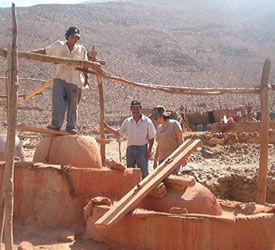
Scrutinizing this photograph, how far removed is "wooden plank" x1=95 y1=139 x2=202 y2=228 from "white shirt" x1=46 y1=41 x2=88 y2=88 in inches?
63.6

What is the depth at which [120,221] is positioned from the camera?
15.8 ft

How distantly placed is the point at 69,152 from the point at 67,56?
1180 millimetres

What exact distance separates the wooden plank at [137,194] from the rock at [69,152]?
39.2 inches

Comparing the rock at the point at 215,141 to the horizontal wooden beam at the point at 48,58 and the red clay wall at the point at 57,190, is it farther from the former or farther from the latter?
the horizontal wooden beam at the point at 48,58

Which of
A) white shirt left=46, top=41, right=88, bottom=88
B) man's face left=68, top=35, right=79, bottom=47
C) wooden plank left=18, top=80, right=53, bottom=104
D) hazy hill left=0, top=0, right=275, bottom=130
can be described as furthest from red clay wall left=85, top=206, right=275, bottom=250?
hazy hill left=0, top=0, right=275, bottom=130

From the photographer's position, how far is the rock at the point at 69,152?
563 cm

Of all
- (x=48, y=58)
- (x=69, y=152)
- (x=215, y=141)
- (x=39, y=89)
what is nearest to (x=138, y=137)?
(x=69, y=152)

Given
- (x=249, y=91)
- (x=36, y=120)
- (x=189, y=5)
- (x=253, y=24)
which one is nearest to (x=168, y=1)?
(x=189, y=5)

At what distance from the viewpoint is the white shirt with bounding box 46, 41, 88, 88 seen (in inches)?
226

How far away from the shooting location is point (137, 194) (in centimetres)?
470

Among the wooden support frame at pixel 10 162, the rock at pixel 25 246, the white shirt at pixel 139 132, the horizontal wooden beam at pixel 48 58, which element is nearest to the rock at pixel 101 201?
the rock at pixel 25 246

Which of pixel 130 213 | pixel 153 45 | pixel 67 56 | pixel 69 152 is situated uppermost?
pixel 153 45

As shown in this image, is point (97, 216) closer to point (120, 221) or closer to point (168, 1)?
point (120, 221)

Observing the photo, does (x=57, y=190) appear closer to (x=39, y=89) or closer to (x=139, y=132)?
(x=139, y=132)
